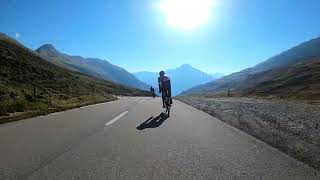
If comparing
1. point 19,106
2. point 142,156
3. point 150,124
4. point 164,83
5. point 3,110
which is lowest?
point 142,156

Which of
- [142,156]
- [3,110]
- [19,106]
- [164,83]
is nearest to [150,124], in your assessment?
[164,83]

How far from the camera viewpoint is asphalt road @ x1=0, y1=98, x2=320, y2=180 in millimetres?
5871

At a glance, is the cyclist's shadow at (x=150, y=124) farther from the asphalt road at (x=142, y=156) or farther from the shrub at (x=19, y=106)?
the shrub at (x=19, y=106)

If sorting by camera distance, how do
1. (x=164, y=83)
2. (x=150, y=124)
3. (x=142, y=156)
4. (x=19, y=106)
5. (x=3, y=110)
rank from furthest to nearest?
(x=19, y=106), (x=164, y=83), (x=3, y=110), (x=150, y=124), (x=142, y=156)

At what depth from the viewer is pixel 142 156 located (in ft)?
24.1

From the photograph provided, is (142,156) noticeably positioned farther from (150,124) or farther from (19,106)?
(19,106)

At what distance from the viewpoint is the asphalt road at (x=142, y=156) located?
19.3 ft

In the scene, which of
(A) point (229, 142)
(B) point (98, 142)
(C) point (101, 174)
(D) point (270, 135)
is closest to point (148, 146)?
(B) point (98, 142)

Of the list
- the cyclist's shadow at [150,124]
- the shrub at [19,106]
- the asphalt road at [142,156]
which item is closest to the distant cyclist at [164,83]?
the cyclist's shadow at [150,124]

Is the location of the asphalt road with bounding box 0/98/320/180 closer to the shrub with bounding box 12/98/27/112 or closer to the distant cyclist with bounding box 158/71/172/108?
the distant cyclist with bounding box 158/71/172/108

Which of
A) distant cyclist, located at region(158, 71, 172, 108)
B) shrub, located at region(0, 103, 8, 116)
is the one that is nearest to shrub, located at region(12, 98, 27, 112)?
shrub, located at region(0, 103, 8, 116)

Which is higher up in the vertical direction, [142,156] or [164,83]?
[164,83]

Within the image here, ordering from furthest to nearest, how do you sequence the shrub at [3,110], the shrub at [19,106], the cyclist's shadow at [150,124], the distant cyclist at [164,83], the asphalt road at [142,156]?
the shrub at [19,106]
the distant cyclist at [164,83]
the shrub at [3,110]
the cyclist's shadow at [150,124]
the asphalt road at [142,156]

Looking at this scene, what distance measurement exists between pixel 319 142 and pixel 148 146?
3.98 m
